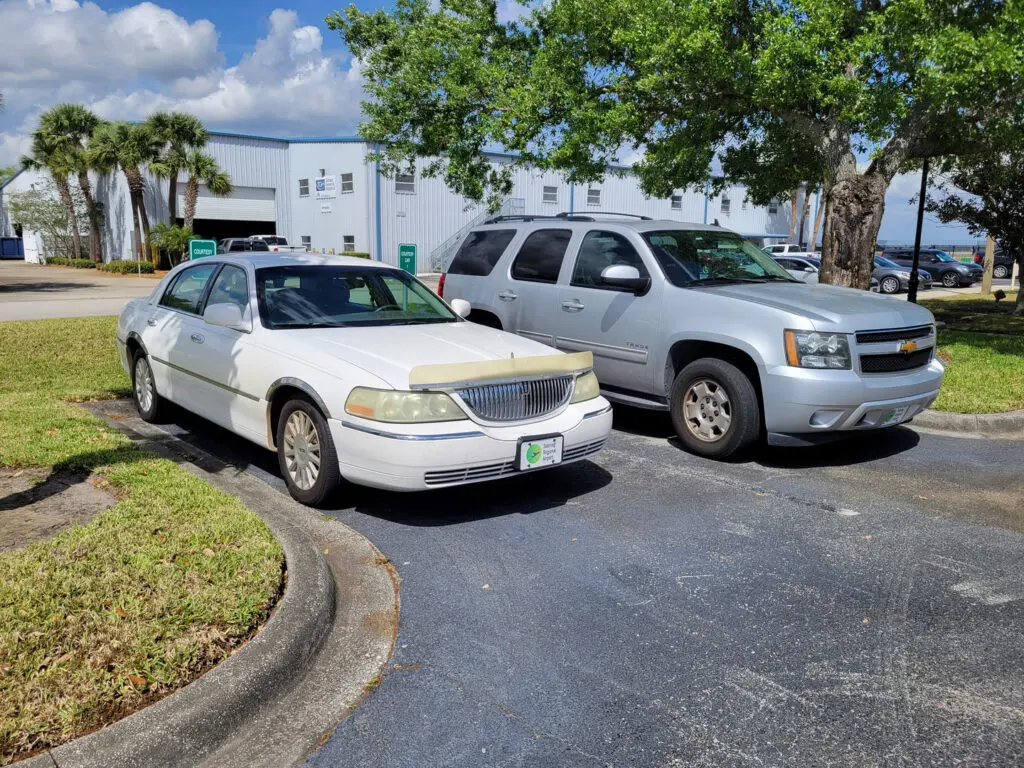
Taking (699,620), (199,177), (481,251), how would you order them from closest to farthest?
(699,620) → (481,251) → (199,177)

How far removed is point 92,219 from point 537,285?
4933 cm

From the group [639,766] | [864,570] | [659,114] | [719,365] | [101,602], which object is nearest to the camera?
[639,766]

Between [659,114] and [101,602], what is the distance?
37.1ft

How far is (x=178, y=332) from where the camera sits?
22.0 ft

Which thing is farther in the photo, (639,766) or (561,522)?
(561,522)

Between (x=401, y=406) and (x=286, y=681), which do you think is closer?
(x=286, y=681)

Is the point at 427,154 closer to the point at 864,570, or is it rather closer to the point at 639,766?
the point at 864,570

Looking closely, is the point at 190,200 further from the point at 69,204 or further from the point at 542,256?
the point at 542,256

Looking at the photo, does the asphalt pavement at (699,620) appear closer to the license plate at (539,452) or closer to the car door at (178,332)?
the license plate at (539,452)

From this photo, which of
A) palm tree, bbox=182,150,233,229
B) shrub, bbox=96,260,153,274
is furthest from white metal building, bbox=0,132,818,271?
shrub, bbox=96,260,153,274

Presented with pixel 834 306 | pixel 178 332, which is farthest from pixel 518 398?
pixel 178 332

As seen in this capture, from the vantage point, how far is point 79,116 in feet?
157

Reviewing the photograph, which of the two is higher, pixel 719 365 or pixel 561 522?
pixel 719 365

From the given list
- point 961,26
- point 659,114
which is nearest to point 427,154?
point 659,114
